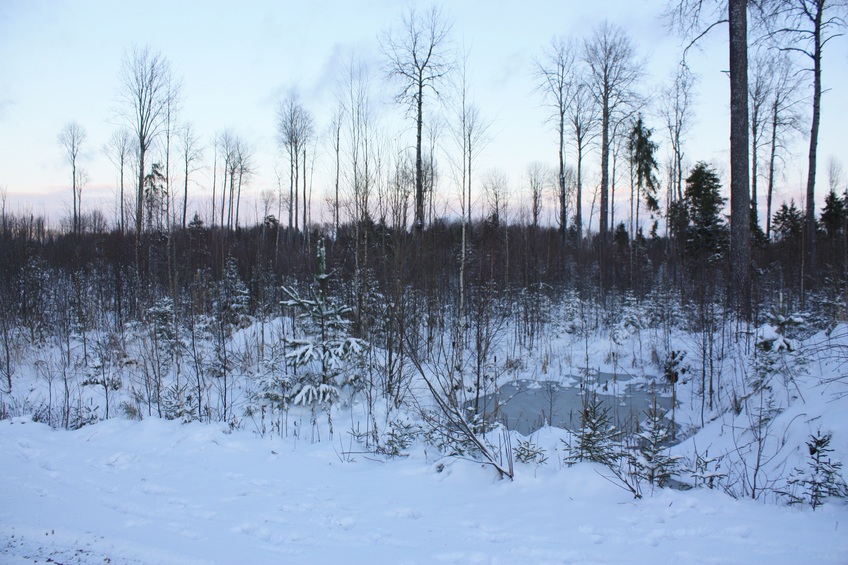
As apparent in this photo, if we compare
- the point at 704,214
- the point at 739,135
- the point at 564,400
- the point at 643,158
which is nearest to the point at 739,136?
the point at 739,135

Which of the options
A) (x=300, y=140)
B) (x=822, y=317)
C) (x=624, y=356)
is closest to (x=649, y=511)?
(x=624, y=356)

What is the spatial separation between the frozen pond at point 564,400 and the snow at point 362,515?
2846 mm

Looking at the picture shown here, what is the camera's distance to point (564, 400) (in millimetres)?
8180

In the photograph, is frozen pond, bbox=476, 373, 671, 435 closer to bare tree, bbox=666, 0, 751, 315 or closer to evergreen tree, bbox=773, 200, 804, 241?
bare tree, bbox=666, 0, 751, 315

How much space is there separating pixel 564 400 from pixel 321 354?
15.5 feet

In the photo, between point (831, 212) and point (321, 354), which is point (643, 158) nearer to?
point (831, 212)

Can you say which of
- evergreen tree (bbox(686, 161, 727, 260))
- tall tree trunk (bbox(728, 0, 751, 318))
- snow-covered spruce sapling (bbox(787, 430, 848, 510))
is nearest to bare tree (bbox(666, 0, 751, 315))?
tall tree trunk (bbox(728, 0, 751, 318))

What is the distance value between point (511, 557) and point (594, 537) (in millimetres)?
630

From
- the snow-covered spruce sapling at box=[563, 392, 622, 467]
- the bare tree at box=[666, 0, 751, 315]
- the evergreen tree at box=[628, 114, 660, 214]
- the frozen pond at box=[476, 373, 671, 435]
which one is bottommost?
the frozen pond at box=[476, 373, 671, 435]

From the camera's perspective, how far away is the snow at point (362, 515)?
2.71m

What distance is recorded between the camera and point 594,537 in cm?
287

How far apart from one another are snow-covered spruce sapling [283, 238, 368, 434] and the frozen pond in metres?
2.54

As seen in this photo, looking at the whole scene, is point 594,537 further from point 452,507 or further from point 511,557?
point 452,507

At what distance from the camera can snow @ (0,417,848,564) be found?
271cm
